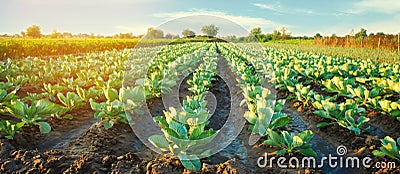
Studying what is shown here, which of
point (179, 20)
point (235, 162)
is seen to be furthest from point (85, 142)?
point (179, 20)

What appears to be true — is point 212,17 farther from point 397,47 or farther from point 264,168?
point 397,47

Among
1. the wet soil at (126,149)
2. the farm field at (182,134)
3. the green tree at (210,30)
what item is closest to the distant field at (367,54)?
the farm field at (182,134)

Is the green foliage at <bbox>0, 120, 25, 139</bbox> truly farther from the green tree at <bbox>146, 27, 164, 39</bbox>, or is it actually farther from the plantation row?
the plantation row

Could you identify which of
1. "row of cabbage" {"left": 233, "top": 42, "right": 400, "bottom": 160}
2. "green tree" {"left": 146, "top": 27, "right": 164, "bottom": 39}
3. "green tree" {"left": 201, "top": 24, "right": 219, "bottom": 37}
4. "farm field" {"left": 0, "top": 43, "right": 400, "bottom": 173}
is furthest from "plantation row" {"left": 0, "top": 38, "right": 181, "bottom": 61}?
"farm field" {"left": 0, "top": 43, "right": 400, "bottom": 173}

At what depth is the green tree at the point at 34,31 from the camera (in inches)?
3056

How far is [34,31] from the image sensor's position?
261 ft

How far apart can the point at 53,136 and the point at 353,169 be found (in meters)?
3.57

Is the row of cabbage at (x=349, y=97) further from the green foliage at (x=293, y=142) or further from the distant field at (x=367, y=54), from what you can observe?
the distant field at (x=367, y=54)

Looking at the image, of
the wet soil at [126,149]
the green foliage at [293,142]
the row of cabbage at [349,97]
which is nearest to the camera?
the wet soil at [126,149]

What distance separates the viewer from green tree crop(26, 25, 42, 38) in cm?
7762

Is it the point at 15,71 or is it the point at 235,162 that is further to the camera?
the point at 15,71

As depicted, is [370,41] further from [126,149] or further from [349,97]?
[126,149]

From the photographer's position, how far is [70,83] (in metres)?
5.74

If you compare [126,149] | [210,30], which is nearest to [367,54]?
[210,30]
